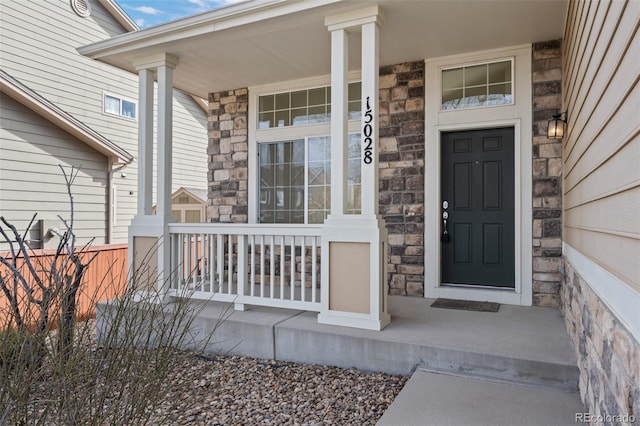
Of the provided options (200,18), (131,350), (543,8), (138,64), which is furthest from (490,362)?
(138,64)

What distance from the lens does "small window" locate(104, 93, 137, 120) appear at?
8.45 metres

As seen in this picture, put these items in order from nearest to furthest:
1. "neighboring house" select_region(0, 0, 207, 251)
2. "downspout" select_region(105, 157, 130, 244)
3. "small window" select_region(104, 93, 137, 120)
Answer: "neighboring house" select_region(0, 0, 207, 251) → "downspout" select_region(105, 157, 130, 244) → "small window" select_region(104, 93, 137, 120)

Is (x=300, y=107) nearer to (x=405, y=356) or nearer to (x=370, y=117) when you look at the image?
(x=370, y=117)

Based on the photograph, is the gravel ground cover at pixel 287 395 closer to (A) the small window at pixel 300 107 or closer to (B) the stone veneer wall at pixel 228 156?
(B) the stone veneer wall at pixel 228 156

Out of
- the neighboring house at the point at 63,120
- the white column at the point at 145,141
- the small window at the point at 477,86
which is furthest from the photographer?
the neighboring house at the point at 63,120

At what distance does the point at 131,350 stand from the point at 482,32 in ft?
12.5

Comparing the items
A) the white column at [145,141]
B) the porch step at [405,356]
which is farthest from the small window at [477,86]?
the white column at [145,141]

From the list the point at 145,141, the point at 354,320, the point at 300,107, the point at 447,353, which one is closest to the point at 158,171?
the point at 145,141

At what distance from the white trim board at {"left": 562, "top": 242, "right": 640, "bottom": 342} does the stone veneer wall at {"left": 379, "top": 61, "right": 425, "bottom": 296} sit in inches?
87.9

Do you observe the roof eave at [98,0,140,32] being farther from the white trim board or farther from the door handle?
the white trim board

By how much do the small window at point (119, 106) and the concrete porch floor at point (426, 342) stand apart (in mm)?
6255

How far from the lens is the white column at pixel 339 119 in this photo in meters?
3.42

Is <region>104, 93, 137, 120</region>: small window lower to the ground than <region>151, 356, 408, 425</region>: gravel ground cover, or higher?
higher

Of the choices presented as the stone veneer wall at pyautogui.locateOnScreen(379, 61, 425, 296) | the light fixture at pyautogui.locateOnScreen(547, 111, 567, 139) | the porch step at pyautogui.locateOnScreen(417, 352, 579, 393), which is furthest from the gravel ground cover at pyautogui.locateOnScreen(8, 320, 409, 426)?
the light fixture at pyautogui.locateOnScreen(547, 111, 567, 139)
